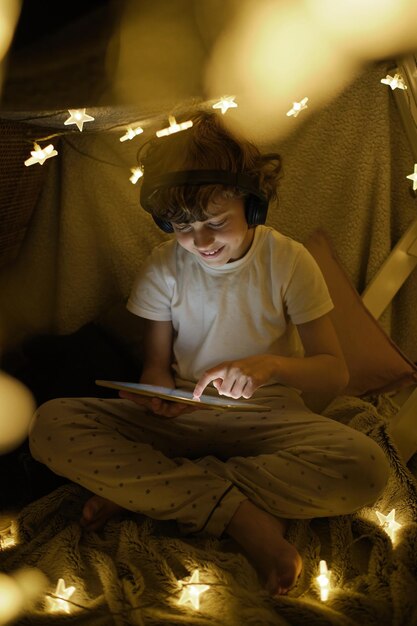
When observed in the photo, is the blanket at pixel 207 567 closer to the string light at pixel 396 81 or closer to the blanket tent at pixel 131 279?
the blanket tent at pixel 131 279

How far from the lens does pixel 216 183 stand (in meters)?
0.86

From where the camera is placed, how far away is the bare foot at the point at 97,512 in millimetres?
904

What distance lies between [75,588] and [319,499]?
0.34m

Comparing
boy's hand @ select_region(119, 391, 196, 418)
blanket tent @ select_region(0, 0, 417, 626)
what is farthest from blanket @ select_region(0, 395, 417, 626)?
boy's hand @ select_region(119, 391, 196, 418)

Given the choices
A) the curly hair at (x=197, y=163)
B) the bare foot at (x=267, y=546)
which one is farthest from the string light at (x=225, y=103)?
the bare foot at (x=267, y=546)

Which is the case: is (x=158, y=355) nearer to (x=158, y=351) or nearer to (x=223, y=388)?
(x=158, y=351)

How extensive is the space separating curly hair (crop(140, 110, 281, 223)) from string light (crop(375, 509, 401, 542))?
492 mm

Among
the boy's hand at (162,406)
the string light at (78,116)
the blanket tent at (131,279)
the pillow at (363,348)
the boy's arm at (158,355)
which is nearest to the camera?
the blanket tent at (131,279)

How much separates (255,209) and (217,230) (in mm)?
64

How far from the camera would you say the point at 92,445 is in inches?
35.6

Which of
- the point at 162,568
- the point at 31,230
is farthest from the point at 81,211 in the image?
the point at 162,568

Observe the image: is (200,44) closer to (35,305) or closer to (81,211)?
(81,211)

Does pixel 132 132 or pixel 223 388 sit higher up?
pixel 132 132

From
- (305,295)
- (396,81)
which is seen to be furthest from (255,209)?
(396,81)
